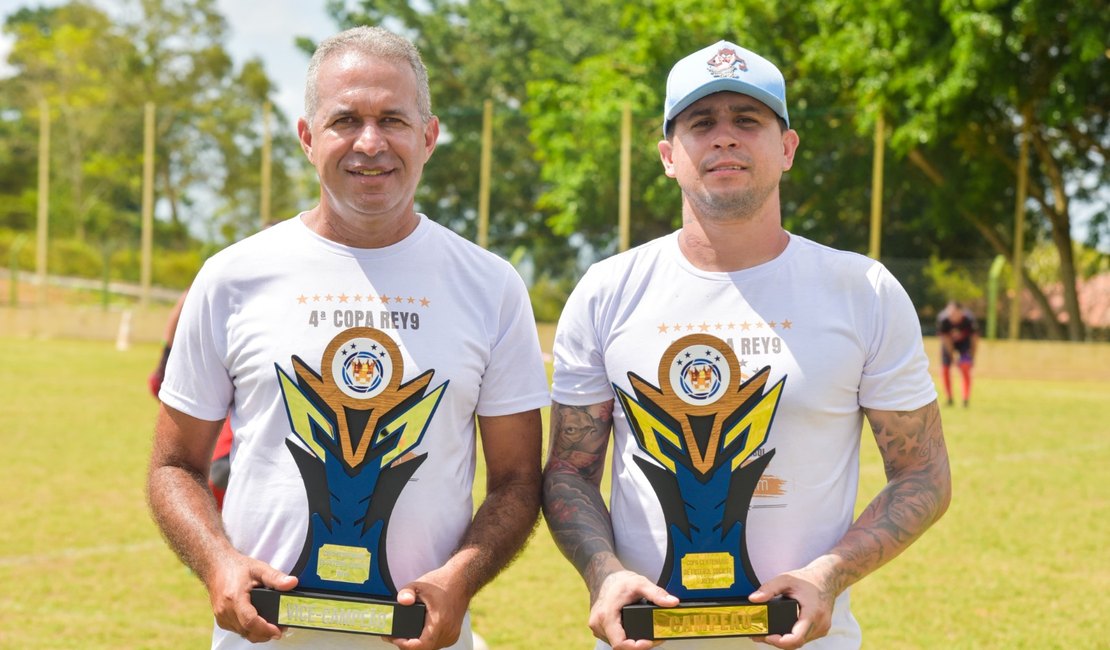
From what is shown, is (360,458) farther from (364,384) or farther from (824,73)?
(824,73)

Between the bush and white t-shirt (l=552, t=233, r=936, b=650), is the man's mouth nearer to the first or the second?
white t-shirt (l=552, t=233, r=936, b=650)

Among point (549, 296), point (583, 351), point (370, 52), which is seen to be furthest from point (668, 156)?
point (549, 296)

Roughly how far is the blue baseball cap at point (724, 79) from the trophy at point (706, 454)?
571 mm

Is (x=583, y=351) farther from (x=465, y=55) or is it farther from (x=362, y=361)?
(x=465, y=55)

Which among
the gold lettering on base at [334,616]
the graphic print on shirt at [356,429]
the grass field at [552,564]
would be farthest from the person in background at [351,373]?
the grass field at [552,564]

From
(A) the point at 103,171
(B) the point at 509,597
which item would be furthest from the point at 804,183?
(B) the point at 509,597

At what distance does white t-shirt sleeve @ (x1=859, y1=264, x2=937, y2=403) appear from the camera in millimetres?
3068

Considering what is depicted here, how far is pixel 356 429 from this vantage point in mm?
3016

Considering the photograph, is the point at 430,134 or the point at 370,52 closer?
the point at 370,52

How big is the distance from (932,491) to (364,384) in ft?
4.61

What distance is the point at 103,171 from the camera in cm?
4134

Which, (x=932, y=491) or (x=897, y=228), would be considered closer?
(x=932, y=491)

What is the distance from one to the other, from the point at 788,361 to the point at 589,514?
60 cm

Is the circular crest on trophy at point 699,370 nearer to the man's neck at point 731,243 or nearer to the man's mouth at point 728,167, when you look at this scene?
the man's neck at point 731,243
